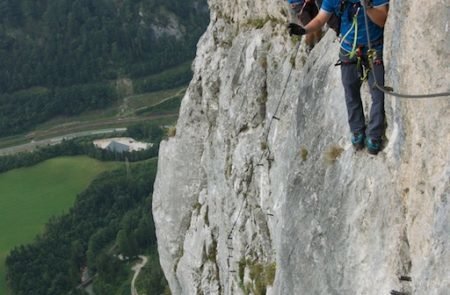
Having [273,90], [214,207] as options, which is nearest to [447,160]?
[273,90]

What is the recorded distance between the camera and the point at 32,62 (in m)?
172

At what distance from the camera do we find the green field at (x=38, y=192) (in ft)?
341

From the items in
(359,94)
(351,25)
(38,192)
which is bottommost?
(38,192)

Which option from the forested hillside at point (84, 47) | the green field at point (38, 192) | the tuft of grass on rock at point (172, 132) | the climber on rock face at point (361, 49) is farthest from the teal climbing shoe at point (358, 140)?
the forested hillside at point (84, 47)

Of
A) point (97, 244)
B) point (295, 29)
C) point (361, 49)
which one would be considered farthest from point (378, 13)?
point (97, 244)

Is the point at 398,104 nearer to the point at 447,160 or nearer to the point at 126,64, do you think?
the point at 447,160

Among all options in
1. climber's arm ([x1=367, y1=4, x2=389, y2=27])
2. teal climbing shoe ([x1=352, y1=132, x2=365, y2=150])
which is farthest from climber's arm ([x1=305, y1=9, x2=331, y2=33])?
teal climbing shoe ([x1=352, y1=132, x2=365, y2=150])

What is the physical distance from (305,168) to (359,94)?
2.33 meters

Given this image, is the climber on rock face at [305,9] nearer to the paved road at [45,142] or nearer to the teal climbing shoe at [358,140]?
the teal climbing shoe at [358,140]

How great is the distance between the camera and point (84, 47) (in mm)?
176375

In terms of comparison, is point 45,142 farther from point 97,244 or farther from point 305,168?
point 305,168

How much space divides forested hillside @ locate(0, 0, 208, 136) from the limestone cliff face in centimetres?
13893

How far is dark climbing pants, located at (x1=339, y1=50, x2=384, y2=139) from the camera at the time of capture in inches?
377

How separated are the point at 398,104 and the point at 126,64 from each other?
169 metres
